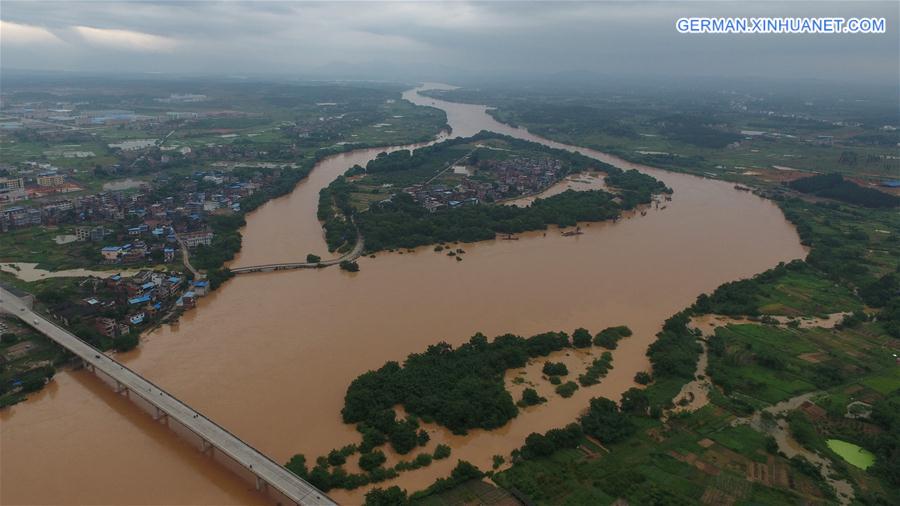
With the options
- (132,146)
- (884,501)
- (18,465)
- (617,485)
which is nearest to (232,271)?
(18,465)

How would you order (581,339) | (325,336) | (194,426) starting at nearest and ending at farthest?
1. (194,426)
2. (581,339)
3. (325,336)

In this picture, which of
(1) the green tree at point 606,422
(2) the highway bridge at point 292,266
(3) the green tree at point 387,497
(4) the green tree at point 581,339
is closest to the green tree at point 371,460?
(3) the green tree at point 387,497

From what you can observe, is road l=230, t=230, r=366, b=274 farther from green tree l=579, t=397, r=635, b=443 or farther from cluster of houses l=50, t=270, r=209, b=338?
green tree l=579, t=397, r=635, b=443

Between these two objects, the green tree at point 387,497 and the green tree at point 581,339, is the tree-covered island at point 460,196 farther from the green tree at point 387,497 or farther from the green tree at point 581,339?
the green tree at point 387,497

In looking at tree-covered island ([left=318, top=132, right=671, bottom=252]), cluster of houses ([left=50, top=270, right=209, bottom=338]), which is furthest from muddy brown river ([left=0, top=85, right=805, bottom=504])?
tree-covered island ([left=318, top=132, right=671, bottom=252])

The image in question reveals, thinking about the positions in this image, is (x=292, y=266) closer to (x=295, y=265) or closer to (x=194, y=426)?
(x=295, y=265)

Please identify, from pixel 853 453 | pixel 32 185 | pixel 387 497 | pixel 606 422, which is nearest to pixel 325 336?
pixel 387 497
